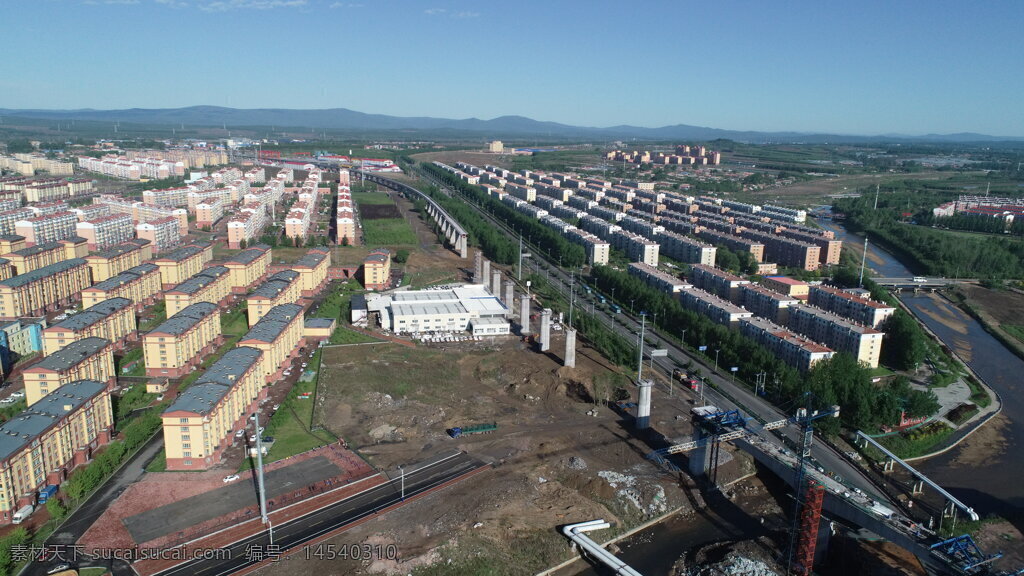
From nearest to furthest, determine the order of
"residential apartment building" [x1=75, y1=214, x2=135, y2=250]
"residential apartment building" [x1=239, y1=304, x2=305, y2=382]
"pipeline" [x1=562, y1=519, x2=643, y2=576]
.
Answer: "pipeline" [x1=562, y1=519, x2=643, y2=576], "residential apartment building" [x1=239, y1=304, x2=305, y2=382], "residential apartment building" [x1=75, y1=214, x2=135, y2=250]

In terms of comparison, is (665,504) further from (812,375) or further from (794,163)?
(794,163)

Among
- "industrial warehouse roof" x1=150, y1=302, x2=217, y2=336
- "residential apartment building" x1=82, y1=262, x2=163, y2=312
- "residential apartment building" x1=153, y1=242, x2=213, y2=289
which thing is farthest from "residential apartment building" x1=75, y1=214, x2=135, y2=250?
"industrial warehouse roof" x1=150, y1=302, x2=217, y2=336

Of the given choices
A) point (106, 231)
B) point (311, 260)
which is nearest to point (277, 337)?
point (311, 260)

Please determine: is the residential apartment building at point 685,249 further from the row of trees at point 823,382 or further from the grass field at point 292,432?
the grass field at point 292,432

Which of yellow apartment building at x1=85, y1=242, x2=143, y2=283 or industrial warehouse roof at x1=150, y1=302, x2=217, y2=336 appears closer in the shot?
industrial warehouse roof at x1=150, y1=302, x2=217, y2=336

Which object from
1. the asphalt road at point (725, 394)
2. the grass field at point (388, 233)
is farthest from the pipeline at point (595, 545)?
the grass field at point (388, 233)

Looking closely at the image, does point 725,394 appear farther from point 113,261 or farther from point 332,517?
point 113,261

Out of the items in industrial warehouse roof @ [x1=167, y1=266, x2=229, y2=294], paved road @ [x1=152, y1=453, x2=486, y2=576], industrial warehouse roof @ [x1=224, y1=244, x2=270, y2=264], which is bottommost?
paved road @ [x1=152, y1=453, x2=486, y2=576]

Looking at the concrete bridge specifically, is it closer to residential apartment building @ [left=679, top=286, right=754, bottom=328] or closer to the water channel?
residential apartment building @ [left=679, top=286, right=754, bottom=328]
